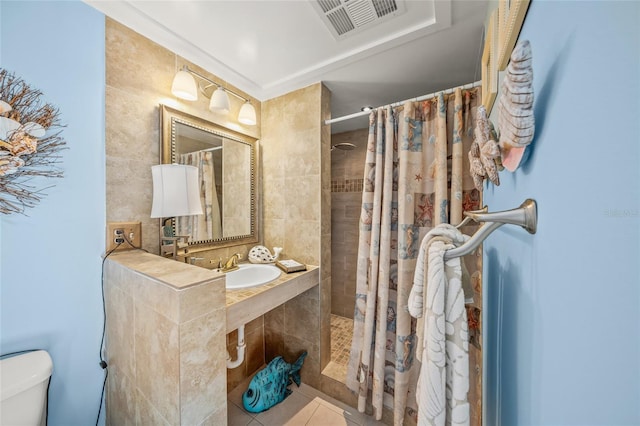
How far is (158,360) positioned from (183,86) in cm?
142

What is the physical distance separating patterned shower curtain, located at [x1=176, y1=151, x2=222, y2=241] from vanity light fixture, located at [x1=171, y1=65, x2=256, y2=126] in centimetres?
34

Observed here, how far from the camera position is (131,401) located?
980 millimetres

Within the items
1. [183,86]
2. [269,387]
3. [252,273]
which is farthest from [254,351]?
[183,86]

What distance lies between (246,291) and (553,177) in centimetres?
128

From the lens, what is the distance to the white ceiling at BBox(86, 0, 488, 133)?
1122mm

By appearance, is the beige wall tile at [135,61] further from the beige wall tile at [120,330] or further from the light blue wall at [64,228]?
the beige wall tile at [120,330]

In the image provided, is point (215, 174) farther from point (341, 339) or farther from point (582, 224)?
point (341, 339)

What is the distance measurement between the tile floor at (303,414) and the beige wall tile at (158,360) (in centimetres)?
85

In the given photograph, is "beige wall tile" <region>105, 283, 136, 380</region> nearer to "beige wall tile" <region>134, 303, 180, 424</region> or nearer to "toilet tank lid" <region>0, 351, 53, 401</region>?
"beige wall tile" <region>134, 303, 180, 424</region>

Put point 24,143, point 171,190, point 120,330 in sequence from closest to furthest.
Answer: point 24,143 → point 120,330 → point 171,190

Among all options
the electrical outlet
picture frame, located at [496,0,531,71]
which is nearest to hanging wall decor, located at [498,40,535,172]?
picture frame, located at [496,0,531,71]

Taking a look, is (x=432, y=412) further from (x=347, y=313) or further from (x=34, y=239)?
(x=347, y=313)

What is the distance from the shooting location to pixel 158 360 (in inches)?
32.4

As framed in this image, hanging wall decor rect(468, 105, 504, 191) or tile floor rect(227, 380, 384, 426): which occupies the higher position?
hanging wall decor rect(468, 105, 504, 191)
